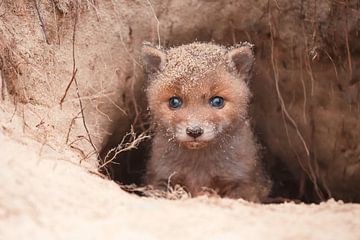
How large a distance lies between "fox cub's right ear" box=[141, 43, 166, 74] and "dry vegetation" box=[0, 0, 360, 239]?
273 mm

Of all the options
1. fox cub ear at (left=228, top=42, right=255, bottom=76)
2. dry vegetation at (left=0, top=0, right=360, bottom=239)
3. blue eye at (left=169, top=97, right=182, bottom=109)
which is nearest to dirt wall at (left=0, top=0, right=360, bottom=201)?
dry vegetation at (left=0, top=0, right=360, bottom=239)

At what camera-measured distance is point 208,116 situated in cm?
468

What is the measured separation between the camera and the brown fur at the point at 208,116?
4.80 metres

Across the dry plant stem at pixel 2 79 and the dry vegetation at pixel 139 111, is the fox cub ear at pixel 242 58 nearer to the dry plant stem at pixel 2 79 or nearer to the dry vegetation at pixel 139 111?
the dry vegetation at pixel 139 111

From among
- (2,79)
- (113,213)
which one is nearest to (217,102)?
(2,79)

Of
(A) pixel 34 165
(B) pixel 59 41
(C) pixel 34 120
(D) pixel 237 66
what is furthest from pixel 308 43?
(A) pixel 34 165

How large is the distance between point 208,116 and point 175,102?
1.05 feet

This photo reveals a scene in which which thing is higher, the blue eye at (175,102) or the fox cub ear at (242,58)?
the fox cub ear at (242,58)

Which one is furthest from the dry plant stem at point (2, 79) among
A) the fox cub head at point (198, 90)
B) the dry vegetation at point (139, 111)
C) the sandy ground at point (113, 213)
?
the fox cub head at point (198, 90)

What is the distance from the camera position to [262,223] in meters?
3.27

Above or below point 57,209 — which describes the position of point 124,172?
below

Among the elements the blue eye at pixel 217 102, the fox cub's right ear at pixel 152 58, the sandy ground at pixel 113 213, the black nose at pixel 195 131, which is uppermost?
the fox cub's right ear at pixel 152 58

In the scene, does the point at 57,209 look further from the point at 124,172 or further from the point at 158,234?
the point at 124,172

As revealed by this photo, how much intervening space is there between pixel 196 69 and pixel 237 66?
1.55 ft
